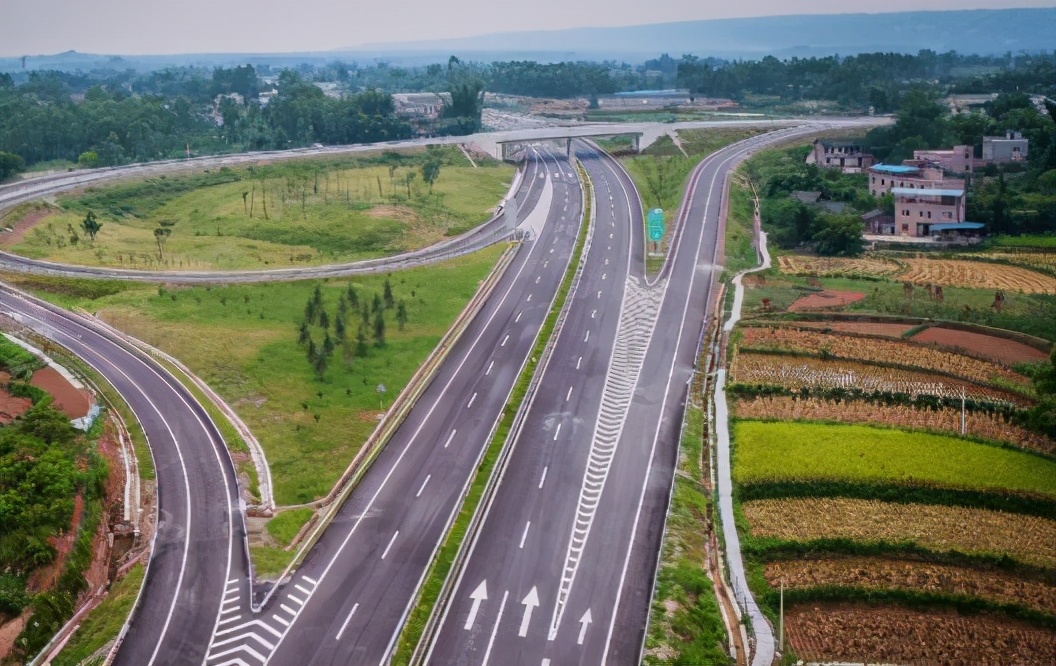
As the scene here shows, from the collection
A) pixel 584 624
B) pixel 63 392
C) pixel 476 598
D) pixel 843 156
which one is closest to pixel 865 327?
pixel 584 624

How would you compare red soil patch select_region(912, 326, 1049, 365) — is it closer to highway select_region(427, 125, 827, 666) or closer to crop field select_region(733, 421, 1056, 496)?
crop field select_region(733, 421, 1056, 496)

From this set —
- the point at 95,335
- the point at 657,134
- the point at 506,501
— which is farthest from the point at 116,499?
the point at 657,134

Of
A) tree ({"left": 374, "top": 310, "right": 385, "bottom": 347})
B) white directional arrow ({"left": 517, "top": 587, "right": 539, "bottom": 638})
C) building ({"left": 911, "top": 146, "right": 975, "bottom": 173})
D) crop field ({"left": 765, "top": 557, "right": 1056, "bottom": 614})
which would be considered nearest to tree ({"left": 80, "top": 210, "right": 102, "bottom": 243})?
tree ({"left": 374, "top": 310, "right": 385, "bottom": 347})

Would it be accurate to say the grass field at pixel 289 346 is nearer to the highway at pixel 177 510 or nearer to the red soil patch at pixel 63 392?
the highway at pixel 177 510

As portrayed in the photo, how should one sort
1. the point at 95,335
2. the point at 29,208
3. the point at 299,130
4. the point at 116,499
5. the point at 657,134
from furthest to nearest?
the point at 299,130 < the point at 657,134 < the point at 29,208 < the point at 95,335 < the point at 116,499

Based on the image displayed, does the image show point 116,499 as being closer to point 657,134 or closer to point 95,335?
point 95,335

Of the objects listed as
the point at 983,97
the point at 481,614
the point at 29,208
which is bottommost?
the point at 481,614

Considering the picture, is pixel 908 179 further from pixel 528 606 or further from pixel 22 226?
pixel 22 226
